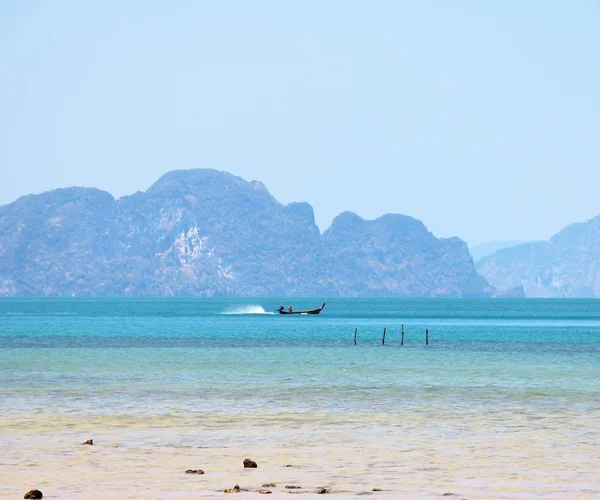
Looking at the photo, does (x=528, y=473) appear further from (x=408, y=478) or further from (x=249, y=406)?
(x=249, y=406)

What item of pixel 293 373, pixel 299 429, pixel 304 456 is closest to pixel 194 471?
pixel 304 456

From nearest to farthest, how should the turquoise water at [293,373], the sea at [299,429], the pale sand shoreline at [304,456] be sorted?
1. the pale sand shoreline at [304,456]
2. the sea at [299,429]
3. the turquoise water at [293,373]

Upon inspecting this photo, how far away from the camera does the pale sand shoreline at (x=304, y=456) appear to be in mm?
23781

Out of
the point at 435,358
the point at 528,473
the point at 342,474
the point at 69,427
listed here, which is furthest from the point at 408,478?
the point at 435,358

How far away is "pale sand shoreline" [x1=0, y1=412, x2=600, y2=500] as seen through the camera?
2378 cm

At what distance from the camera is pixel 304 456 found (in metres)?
29.4

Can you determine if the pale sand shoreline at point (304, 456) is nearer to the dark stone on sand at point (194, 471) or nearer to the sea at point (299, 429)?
the sea at point (299, 429)

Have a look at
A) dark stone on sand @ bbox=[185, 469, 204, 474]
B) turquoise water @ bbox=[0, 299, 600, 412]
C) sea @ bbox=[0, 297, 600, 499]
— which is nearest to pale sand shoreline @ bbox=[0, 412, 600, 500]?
sea @ bbox=[0, 297, 600, 499]

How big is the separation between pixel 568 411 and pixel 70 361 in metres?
44.0

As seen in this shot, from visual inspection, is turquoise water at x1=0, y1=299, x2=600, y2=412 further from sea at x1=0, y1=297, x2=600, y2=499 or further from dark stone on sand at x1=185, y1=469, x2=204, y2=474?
dark stone on sand at x1=185, y1=469, x2=204, y2=474

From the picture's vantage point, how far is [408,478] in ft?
83.4

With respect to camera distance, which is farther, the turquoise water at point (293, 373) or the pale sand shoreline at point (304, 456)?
the turquoise water at point (293, 373)

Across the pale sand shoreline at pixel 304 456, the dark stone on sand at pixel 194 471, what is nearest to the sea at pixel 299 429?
the pale sand shoreline at pixel 304 456

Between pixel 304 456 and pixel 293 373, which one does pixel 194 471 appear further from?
pixel 293 373
